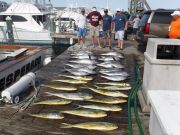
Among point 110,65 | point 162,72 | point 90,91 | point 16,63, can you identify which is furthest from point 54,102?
point 16,63

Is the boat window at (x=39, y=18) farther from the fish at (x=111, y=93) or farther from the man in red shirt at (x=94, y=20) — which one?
the fish at (x=111, y=93)

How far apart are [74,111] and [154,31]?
7253mm

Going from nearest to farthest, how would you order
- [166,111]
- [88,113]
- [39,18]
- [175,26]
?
[166,111] < [88,113] < [175,26] < [39,18]

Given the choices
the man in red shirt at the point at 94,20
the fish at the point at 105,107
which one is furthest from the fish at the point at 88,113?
the man in red shirt at the point at 94,20

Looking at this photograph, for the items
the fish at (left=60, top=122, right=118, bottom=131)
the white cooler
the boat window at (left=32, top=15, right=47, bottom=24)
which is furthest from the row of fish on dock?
the boat window at (left=32, top=15, right=47, bottom=24)

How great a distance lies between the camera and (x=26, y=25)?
20.5 m

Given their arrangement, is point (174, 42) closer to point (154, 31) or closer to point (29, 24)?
point (154, 31)

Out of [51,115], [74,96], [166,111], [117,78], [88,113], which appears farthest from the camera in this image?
[117,78]

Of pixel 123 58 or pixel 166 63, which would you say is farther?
pixel 123 58

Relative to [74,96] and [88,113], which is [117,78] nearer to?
[74,96]

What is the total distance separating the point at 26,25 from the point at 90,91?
14799 mm

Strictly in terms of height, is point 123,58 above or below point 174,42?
below

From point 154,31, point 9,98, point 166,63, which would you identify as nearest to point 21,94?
point 9,98

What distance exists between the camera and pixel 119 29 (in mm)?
12430
